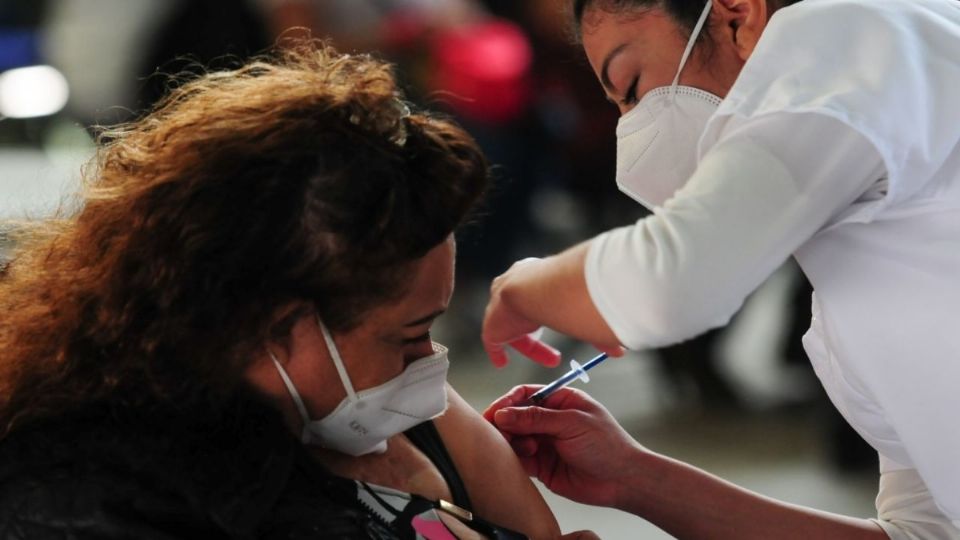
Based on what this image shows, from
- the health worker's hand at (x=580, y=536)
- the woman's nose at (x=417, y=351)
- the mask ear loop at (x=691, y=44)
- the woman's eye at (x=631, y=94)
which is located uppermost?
the mask ear loop at (x=691, y=44)

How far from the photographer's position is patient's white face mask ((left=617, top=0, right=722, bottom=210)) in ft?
5.95

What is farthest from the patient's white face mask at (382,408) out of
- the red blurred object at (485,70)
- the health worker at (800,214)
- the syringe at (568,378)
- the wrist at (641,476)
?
the red blurred object at (485,70)

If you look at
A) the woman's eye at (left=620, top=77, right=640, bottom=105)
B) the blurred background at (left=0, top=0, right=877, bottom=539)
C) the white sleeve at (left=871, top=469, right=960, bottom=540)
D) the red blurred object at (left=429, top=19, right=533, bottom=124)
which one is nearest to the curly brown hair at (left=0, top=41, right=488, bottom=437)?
the woman's eye at (left=620, top=77, right=640, bottom=105)

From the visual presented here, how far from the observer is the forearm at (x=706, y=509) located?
6.50ft

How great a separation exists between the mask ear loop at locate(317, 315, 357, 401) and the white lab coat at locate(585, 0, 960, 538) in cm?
38

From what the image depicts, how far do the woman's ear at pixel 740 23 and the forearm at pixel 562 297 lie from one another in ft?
1.48

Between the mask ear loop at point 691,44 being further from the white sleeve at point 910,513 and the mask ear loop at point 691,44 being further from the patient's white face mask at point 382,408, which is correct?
the white sleeve at point 910,513

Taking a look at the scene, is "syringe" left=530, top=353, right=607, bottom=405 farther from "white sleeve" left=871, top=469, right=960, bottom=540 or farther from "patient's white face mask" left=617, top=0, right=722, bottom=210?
"white sleeve" left=871, top=469, right=960, bottom=540

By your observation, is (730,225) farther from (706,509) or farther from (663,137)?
A: (706,509)

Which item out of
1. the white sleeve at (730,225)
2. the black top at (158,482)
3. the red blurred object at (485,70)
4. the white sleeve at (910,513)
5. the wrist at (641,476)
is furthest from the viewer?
the red blurred object at (485,70)

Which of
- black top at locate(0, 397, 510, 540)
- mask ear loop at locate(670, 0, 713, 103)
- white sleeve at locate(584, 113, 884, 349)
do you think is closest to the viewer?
white sleeve at locate(584, 113, 884, 349)

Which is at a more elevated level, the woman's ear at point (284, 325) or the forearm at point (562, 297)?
the forearm at point (562, 297)

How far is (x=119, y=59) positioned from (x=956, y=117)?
4.71 meters

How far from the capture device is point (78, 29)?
5.91 metres
